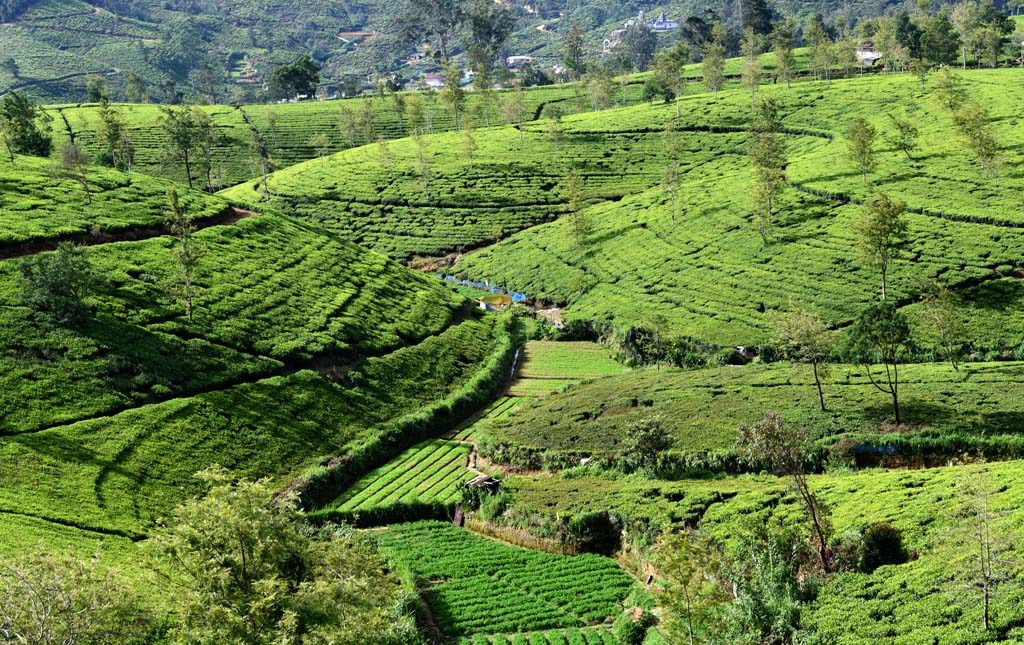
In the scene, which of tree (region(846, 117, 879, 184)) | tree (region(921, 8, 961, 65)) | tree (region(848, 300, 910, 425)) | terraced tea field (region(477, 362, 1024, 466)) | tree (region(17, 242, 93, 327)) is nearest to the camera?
terraced tea field (region(477, 362, 1024, 466))

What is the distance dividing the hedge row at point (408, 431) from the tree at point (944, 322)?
1577 inches

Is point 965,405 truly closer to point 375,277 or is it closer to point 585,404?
point 585,404

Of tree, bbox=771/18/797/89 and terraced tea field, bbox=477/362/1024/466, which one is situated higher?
tree, bbox=771/18/797/89

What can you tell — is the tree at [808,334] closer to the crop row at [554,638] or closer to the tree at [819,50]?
the crop row at [554,638]

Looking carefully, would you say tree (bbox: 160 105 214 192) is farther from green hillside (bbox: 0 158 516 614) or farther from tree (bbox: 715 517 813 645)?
tree (bbox: 715 517 813 645)

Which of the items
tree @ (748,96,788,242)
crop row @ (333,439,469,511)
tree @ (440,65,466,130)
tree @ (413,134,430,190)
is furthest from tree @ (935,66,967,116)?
crop row @ (333,439,469,511)

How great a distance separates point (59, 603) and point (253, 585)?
7396 millimetres

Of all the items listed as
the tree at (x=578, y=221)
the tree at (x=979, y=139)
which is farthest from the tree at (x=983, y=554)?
the tree at (x=578, y=221)

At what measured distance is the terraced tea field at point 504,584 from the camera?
1951 inches

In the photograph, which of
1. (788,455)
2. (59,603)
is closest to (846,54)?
(788,455)

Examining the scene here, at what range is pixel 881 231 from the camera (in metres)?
85.9

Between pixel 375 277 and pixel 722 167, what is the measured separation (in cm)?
6296

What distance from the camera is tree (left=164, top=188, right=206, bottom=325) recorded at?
82.2 metres

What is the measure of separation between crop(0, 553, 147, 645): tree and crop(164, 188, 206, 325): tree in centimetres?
4526
